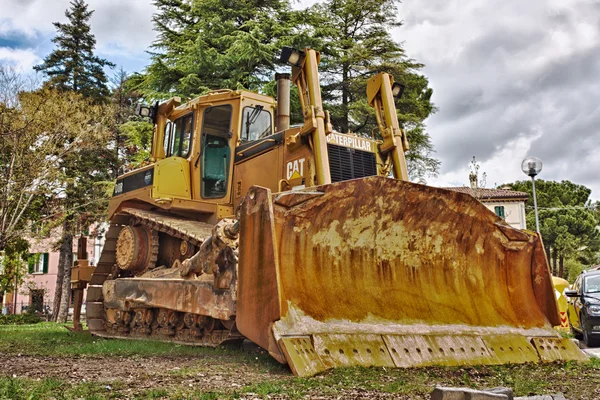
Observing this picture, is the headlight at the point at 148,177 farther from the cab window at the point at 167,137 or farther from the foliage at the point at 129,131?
the foliage at the point at 129,131

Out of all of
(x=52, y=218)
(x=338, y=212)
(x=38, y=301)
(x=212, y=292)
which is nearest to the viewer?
(x=338, y=212)

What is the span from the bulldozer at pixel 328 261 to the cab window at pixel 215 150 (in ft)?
0.09

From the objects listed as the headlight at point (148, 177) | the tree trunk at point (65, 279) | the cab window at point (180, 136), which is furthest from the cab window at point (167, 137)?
the tree trunk at point (65, 279)

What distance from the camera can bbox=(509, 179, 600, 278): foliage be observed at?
171 feet

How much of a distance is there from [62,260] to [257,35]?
1385 centimetres

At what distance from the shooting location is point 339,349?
513 cm

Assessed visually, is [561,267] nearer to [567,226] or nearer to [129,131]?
[567,226]

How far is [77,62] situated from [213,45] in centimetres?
1024

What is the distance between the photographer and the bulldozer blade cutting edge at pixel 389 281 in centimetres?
526

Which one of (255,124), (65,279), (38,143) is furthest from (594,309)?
(65,279)

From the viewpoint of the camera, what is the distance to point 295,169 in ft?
25.5

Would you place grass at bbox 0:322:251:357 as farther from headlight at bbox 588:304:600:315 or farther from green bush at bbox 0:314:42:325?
green bush at bbox 0:314:42:325

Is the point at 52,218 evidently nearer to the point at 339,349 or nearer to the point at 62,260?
the point at 62,260

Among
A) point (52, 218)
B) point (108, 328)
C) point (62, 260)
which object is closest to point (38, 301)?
point (62, 260)
